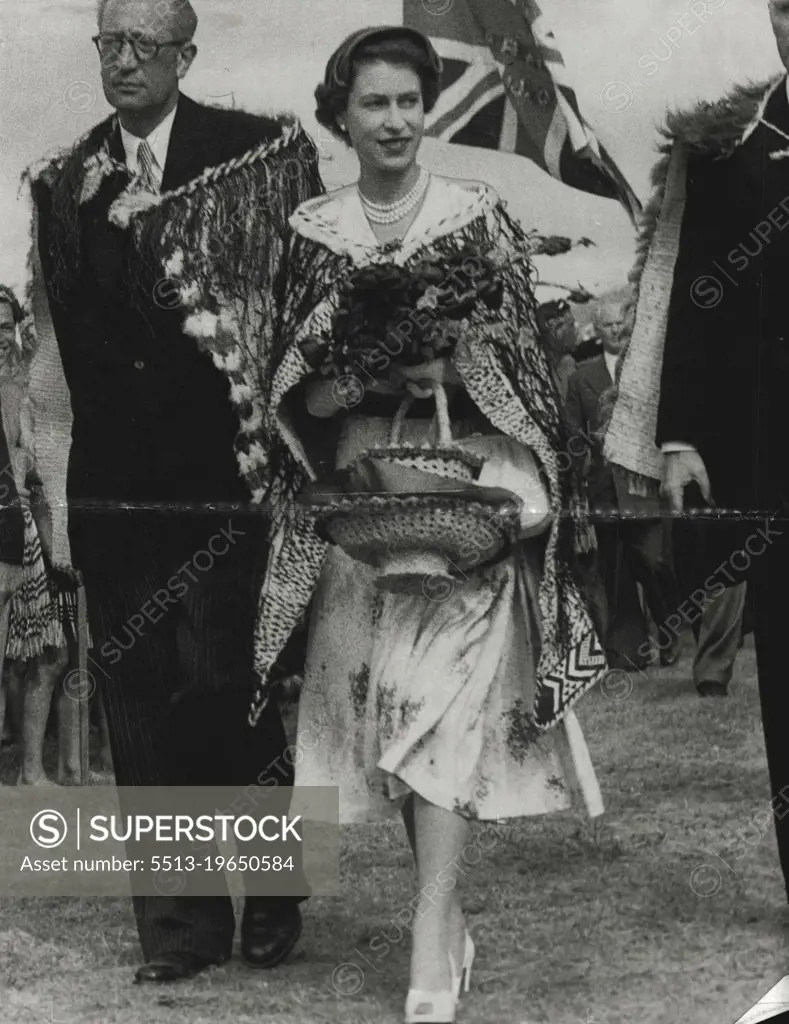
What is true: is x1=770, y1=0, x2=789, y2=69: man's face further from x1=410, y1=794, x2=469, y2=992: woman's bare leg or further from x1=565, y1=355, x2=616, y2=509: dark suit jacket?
x1=410, y1=794, x2=469, y2=992: woman's bare leg

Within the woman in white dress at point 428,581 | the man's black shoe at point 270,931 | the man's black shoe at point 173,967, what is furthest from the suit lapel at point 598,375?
the man's black shoe at point 173,967

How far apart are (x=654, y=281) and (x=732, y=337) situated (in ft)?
1.18

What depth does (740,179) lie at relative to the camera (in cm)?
605

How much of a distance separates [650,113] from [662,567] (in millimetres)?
1663

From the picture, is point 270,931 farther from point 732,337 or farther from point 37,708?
point 732,337

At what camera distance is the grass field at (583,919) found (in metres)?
5.85

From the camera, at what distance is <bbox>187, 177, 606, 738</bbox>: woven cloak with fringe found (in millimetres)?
5836

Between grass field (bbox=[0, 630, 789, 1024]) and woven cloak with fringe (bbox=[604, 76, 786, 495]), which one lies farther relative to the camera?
woven cloak with fringe (bbox=[604, 76, 786, 495])

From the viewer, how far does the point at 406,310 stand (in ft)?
19.0

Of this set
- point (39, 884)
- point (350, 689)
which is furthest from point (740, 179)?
point (39, 884)

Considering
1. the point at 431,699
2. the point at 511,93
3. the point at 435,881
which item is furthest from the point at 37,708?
the point at 511,93

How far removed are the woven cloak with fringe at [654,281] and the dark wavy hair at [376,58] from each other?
0.90 meters

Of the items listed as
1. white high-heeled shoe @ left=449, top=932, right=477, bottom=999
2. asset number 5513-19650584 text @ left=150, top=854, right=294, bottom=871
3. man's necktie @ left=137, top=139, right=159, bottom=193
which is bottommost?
white high-heeled shoe @ left=449, top=932, right=477, bottom=999

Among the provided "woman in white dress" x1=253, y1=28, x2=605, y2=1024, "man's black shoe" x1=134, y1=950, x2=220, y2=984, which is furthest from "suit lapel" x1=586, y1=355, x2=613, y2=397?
"man's black shoe" x1=134, y1=950, x2=220, y2=984
